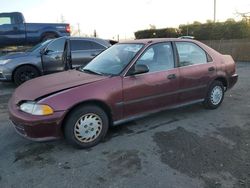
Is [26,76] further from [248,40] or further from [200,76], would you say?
[248,40]

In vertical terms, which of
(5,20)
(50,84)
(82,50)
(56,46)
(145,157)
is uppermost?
(5,20)

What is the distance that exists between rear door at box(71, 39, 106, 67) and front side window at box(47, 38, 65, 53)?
1.11 feet

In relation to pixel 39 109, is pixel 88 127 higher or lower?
lower

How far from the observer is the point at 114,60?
5.13 meters

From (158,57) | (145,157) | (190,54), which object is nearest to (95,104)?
(145,157)

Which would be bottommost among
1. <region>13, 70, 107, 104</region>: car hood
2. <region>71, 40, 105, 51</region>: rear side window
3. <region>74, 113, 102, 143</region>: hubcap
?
<region>74, 113, 102, 143</region>: hubcap

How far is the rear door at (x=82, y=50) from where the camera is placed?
925 cm

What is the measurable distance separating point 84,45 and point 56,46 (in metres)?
0.88

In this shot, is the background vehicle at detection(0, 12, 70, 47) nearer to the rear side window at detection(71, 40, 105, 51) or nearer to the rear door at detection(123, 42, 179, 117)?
the rear side window at detection(71, 40, 105, 51)

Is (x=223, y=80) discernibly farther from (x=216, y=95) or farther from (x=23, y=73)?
(x=23, y=73)

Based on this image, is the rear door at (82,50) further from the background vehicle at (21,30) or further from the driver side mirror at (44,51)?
the background vehicle at (21,30)

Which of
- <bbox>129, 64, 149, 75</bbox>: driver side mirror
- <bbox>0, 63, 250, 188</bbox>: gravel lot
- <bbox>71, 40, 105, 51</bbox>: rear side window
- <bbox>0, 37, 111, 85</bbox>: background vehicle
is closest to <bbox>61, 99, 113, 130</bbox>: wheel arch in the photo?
<bbox>0, 63, 250, 188</bbox>: gravel lot

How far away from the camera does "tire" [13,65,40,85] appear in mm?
8953

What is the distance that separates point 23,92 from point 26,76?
190 inches
